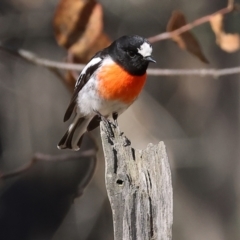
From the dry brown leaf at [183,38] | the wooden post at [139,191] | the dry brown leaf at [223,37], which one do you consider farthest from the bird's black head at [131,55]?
the wooden post at [139,191]

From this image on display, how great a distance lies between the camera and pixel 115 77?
393 cm

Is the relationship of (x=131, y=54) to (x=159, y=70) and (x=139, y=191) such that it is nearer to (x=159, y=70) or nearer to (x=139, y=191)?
(x=159, y=70)

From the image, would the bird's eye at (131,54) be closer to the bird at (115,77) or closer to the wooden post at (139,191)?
the bird at (115,77)

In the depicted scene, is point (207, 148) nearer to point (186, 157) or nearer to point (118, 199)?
point (186, 157)

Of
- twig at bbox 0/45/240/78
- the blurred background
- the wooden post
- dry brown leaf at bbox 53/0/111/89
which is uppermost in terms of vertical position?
the blurred background

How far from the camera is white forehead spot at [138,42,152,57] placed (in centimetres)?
372

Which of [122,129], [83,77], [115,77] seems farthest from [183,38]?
[122,129]

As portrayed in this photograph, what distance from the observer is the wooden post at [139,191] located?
2.41 meters

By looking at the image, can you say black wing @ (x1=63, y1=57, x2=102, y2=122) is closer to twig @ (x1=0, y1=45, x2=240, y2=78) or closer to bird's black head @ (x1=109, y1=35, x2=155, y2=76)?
bird's black head @ (x1=109, y1=35, x2=155, y2=76)

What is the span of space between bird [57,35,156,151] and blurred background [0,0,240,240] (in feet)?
8.94

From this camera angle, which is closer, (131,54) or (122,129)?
(131,54)

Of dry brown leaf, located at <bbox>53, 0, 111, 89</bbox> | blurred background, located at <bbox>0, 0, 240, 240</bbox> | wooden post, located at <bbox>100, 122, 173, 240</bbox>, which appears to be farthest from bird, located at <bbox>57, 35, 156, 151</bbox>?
blurred background, located at <bbox>0, 0, 240, 240</bbox>

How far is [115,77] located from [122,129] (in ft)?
11.7

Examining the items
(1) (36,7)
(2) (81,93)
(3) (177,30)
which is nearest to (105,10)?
(1) (36,7)
